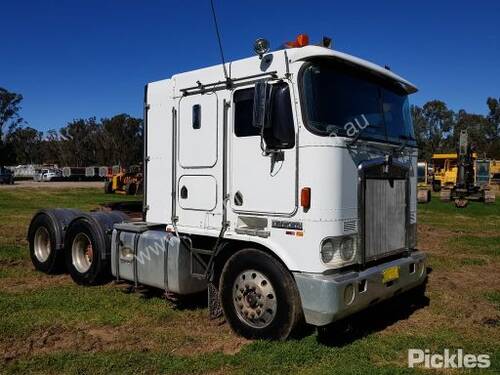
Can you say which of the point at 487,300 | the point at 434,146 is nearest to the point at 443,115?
the point at 434,146

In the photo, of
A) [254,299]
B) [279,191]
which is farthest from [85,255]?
[279,191]

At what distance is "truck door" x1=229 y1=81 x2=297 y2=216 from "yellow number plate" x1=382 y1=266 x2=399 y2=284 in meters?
1.29

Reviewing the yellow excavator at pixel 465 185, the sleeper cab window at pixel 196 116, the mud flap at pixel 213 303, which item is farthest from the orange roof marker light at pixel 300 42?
the yellow excavator at pixel 465 185

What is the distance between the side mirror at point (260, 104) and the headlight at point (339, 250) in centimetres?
132

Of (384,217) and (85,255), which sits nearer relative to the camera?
(384,217)

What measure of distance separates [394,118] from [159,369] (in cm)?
388

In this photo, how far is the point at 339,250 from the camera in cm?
506

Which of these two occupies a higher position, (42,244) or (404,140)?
(404,140)

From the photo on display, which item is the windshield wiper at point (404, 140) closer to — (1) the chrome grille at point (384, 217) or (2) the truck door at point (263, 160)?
(1) the chrome grille at point (384, 217)

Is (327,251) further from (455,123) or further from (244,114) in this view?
(455,123)

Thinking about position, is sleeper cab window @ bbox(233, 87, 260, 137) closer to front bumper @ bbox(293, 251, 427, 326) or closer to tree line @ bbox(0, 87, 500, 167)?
front bumper @ bbox(293, 251, 427, 326)

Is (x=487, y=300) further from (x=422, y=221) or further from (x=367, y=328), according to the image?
(x=422, y=221)

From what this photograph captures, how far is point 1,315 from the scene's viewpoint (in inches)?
247

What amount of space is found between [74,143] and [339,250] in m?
93.7
